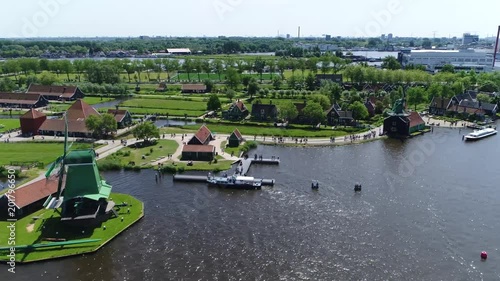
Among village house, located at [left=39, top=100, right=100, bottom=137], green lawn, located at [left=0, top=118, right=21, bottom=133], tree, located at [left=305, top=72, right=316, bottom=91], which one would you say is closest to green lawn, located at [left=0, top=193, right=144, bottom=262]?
village house, located at [left=39, top=100, right=100, bottom=137]

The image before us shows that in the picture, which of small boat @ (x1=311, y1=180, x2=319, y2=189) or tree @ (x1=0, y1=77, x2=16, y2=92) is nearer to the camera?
small boat @ (x1=311, y1=180, x2=319, y2=189)

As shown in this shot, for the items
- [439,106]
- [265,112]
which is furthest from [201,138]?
[439,106]

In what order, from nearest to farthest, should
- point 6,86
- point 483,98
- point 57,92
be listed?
1. point 483,98
2. point 57,92
3. point 6,86

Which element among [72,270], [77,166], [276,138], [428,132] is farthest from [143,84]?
[72,270]

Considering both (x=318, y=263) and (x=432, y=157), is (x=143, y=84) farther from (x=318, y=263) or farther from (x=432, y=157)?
(x=318, y=263)

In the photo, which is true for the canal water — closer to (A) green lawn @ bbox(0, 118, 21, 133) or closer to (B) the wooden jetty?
(B) the wooden jetty

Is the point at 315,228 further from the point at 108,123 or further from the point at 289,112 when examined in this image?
the point at 108,123
